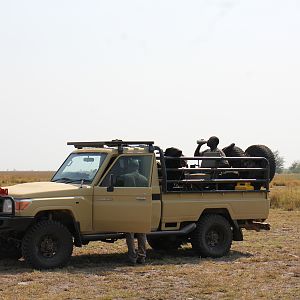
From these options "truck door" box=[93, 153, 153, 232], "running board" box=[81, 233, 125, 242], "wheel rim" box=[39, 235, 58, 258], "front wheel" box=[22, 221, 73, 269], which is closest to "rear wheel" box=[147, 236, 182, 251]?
"running board" box=[81, 233, 125, 242]

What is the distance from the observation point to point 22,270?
10992mm

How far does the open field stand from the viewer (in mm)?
9172

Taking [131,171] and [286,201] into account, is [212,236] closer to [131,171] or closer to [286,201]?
[131,171]

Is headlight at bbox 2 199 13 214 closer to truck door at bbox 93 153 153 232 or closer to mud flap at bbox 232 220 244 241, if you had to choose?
truck door at bbox 93 153 153 232

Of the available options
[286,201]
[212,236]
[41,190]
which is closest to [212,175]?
[212,236]

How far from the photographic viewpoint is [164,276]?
34.9ft

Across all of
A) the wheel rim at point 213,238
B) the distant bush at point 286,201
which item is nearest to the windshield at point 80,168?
the wheel rim at point 213,238

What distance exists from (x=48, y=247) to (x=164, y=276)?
1.91 m

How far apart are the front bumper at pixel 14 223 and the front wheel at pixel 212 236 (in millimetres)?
3393

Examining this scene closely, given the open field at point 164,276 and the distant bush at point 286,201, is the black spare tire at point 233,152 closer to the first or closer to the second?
the open field at point 164,276

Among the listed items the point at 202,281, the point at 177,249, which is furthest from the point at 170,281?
the point at 177,249

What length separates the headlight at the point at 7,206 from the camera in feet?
36.0

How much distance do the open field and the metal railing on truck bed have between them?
1.26 metres

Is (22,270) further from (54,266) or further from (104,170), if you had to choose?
(104,170)
